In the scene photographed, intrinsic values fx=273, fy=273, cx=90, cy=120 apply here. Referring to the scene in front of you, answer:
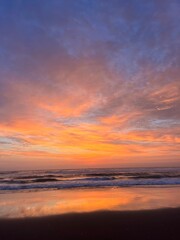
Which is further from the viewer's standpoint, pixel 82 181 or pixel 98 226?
pixel 82 181

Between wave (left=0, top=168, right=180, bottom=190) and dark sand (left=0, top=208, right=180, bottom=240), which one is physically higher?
wave (left=0, top=168, right=180, bottom=190)

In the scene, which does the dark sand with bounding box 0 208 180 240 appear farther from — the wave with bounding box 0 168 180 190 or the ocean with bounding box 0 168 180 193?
the wave with bounding box 0 168 180 190

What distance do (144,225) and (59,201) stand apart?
7122 millimetres

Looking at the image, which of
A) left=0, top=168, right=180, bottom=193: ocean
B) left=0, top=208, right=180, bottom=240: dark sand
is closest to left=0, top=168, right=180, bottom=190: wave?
left=0, top=168, right=180, bottom=193: ocean

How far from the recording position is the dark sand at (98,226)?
892 centimetres

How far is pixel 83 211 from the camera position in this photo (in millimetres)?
13086

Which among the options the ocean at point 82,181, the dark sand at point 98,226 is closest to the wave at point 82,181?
the ocean at point 82,181

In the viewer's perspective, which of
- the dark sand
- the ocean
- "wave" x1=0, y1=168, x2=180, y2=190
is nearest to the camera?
the dark sand

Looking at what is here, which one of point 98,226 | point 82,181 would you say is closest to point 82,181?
point 82,181

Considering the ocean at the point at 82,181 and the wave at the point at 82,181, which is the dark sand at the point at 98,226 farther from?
the wave at the point at 82,181

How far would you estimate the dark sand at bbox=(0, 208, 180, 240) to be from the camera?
8.92 meters

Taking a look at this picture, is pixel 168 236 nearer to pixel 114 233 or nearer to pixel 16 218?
pixel 114 233

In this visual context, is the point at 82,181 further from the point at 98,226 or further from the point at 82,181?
the point at 98,226

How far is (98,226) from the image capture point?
33.5ft
